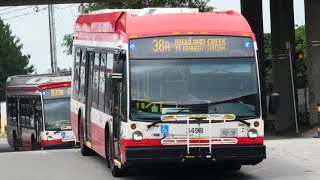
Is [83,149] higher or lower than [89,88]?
lower

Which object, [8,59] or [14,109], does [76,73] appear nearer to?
[14,109]

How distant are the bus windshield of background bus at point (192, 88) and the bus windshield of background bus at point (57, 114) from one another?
16.2m

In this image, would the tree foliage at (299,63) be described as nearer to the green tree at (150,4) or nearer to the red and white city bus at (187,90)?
the green tree at (150,4)

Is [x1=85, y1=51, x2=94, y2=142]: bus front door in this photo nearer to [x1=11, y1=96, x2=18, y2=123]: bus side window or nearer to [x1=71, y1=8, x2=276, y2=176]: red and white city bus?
[x1=71, y1=8, x2=276, y2=176]: red and white city bus

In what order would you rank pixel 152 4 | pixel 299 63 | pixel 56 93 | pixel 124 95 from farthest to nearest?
pixel 299 63
pixel 152 4
pixel 56 93
pixel 124 95

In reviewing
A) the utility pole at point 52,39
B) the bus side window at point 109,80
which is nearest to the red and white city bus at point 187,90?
the bus side window at point 109,80

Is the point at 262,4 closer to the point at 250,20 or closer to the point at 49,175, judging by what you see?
the point at 250,20

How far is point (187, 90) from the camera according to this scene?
12148 mm

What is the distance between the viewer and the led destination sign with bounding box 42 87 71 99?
27953mm

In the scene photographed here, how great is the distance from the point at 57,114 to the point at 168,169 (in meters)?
13.9

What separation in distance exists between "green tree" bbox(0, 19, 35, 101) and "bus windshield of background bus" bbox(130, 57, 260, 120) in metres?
93.4

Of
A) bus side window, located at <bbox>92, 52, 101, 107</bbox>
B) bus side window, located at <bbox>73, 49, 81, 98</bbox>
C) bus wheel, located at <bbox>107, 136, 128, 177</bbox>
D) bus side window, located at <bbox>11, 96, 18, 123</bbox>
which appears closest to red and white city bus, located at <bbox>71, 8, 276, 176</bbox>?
bus wheel, located at <bbox>107, 136, 128, 177</bbox>

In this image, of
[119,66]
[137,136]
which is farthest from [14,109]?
[137,136]

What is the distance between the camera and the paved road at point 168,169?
13.8 m
